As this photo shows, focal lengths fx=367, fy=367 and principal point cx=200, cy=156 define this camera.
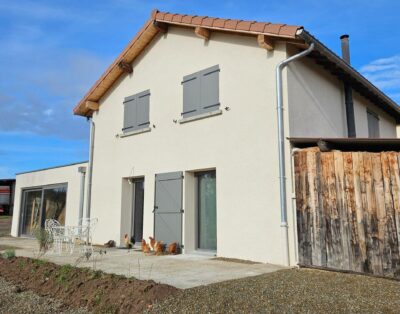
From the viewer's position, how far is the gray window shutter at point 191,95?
971cm

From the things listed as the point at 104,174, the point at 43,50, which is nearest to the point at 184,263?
the point at 104,174

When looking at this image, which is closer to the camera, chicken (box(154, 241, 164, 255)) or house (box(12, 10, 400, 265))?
house (box(12, 10, 400, 265))

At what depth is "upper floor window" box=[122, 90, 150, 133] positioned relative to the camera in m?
11.2

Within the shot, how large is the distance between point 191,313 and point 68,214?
34.9ft

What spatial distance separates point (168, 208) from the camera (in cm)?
988

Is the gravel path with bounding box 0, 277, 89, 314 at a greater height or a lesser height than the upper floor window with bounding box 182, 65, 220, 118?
lesser

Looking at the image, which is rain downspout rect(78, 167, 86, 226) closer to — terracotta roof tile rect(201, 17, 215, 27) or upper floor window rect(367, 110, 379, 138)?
A: terracotta roof tile rect(201, 17, 215, 27)

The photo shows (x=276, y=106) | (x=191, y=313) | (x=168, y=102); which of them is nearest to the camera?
(x=191, y=313)

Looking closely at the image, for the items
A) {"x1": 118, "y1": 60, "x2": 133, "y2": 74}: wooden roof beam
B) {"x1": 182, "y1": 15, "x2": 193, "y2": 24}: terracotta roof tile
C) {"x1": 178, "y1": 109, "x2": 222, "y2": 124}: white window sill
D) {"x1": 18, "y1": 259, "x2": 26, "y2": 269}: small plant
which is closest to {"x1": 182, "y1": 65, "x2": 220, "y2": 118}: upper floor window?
{"x1": 178, "y1": 109, "x2": 222, "y2": 124}: white window sill

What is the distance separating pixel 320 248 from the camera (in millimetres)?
6832

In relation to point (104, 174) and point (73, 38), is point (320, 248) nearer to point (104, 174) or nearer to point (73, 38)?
point (104, 174)

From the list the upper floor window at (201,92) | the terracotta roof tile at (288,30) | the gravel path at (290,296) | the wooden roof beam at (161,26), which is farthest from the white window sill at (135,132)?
the gravel path at (290,296)

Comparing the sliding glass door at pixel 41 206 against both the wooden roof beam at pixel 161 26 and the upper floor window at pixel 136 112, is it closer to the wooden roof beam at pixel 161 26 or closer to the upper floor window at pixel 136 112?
the upper floor window at pixel 136 112

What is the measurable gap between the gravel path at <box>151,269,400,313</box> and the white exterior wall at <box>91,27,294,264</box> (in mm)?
1920
